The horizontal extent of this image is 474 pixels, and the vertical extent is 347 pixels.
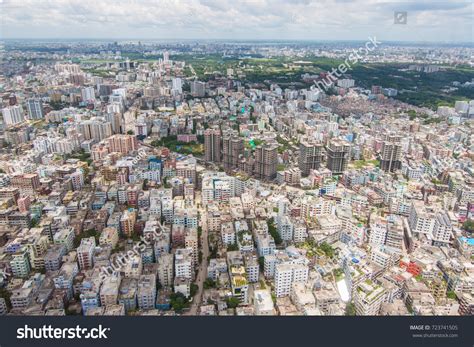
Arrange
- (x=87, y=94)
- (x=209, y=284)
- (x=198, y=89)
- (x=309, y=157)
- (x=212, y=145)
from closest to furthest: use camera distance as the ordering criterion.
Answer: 1. (x=209, y=284)
2. (x=309, y=157)
3. (x=212, y=145)
4. (x=87, y=94)
5. (x=198, y=89)

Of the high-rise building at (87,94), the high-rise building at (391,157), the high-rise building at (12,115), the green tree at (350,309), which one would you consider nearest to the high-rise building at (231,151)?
the high-rise building at (391,157)

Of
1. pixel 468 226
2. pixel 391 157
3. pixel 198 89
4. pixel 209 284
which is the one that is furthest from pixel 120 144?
pixel 468 226

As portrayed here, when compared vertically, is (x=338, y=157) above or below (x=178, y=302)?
above

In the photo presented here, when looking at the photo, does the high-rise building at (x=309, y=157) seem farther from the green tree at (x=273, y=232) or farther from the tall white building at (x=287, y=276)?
the tall white building at (x=287, y=276)

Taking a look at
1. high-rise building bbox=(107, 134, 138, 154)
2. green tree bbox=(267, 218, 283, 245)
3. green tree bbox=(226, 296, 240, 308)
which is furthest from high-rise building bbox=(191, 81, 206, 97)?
green tree bbox=(226, 296, 240, 308)

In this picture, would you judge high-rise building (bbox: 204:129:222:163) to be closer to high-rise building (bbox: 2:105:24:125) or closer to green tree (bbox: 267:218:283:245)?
green tree (bbox: 267:218:283:245)

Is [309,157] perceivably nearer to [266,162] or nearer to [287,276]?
[266,162]
